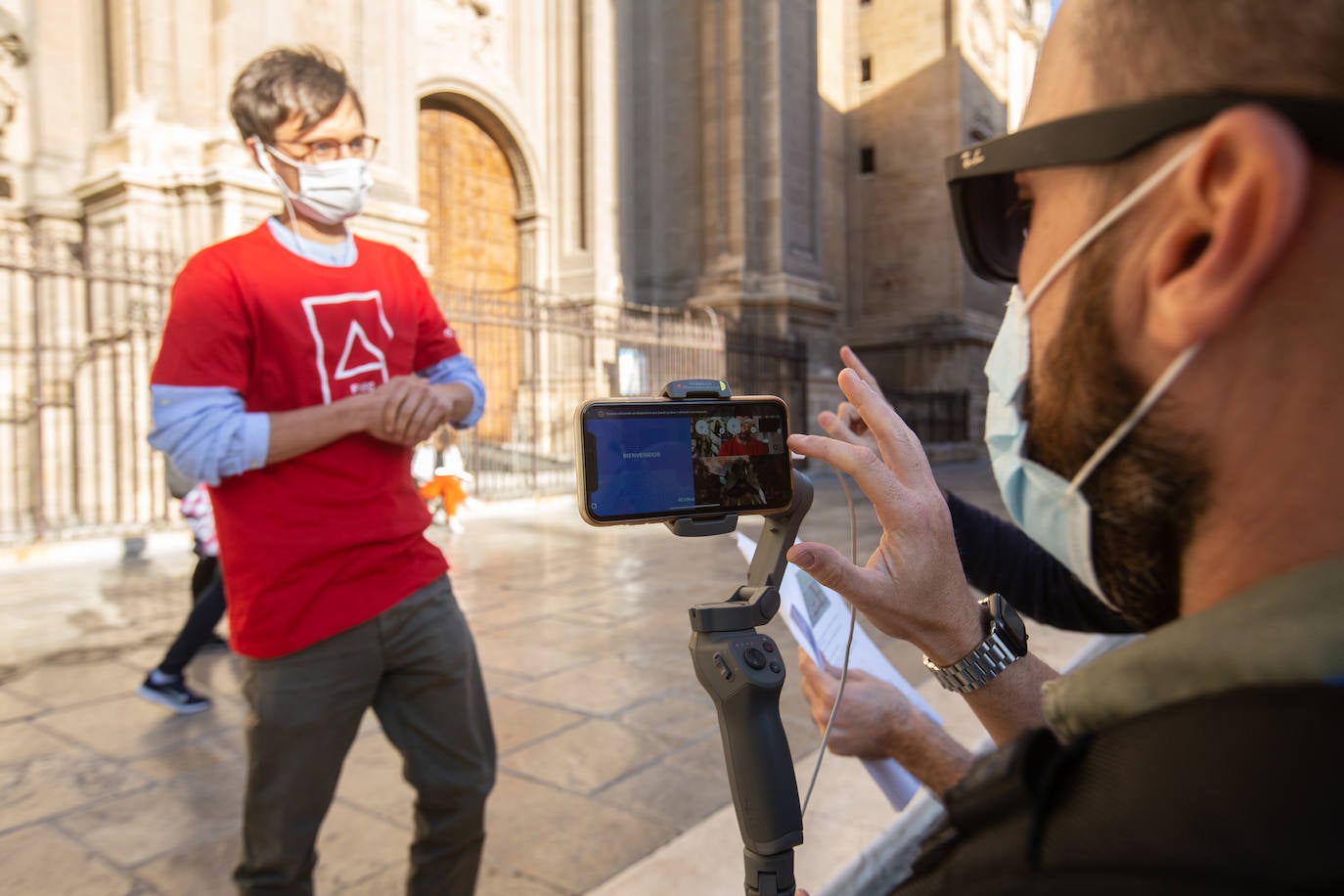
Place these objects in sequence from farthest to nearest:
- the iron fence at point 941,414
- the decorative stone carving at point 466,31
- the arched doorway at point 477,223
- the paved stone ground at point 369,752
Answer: the iron fence at point 941,414, the arched doorway at point 477,223, the decorative stone carving at point 466,31, the paved stone ground at point 369,752

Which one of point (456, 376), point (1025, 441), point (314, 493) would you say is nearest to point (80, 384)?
point (456, 376)

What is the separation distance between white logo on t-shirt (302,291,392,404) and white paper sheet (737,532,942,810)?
1.15 m


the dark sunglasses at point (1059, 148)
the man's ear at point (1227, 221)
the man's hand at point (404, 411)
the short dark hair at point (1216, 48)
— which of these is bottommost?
the man's hand at point (404, 411)

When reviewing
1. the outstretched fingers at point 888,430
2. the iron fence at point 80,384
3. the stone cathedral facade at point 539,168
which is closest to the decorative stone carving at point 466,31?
the stone cathedral facade at point 539,168

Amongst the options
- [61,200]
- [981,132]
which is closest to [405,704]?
[61,200]

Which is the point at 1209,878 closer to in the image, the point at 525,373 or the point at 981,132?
the point at 525,373

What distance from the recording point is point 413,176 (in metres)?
12.4

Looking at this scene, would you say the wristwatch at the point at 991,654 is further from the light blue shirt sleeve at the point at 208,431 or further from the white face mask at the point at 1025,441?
the light blue shirt sleeve at the point at 208,431

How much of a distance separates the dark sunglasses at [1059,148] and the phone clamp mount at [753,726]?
39 cm

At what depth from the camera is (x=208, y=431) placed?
74.8 inches

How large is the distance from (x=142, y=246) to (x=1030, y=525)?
33.2 feet

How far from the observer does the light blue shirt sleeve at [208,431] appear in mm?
1892

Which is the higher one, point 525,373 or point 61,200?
point 61,200

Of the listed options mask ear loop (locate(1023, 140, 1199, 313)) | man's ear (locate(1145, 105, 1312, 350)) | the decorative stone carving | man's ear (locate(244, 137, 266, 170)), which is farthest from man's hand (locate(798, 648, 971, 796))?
the decorative stone carving
